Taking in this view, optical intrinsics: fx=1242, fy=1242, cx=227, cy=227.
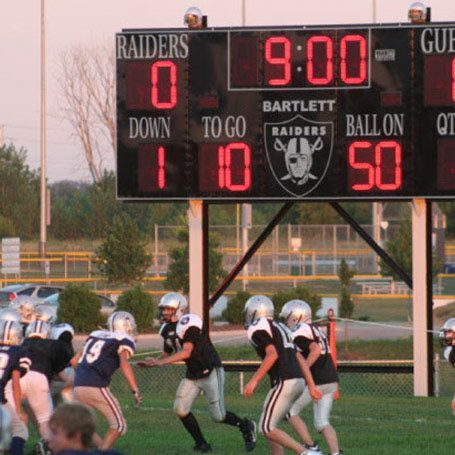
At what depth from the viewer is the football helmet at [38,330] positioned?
1070 cm

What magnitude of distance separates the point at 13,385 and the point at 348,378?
13.5 meters

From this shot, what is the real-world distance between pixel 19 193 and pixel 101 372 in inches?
2182

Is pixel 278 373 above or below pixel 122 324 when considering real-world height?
below

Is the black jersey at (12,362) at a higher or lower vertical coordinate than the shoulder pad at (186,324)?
lower

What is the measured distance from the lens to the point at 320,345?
10.5 metres

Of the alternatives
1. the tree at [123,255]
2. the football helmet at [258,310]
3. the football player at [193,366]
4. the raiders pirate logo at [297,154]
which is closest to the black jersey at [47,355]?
the football player at [193,366]

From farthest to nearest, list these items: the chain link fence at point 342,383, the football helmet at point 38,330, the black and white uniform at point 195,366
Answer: the chain link fence at point 342,383 → the black and white uniform at point 195,366 → the football helmet at point 38,330

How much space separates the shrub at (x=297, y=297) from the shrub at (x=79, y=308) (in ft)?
13.6

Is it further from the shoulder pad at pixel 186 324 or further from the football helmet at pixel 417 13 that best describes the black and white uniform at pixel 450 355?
the football helmet at pixel 417 13

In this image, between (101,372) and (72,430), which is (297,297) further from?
(72,430)

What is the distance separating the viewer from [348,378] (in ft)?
73.7

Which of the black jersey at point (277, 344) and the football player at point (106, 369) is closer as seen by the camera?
the black jersey at point (277, 344)

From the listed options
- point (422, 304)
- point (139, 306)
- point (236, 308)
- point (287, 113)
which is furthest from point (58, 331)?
point (236, 308)

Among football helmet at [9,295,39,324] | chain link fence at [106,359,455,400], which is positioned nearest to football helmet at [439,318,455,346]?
football helmet at [9,295,39,324]
